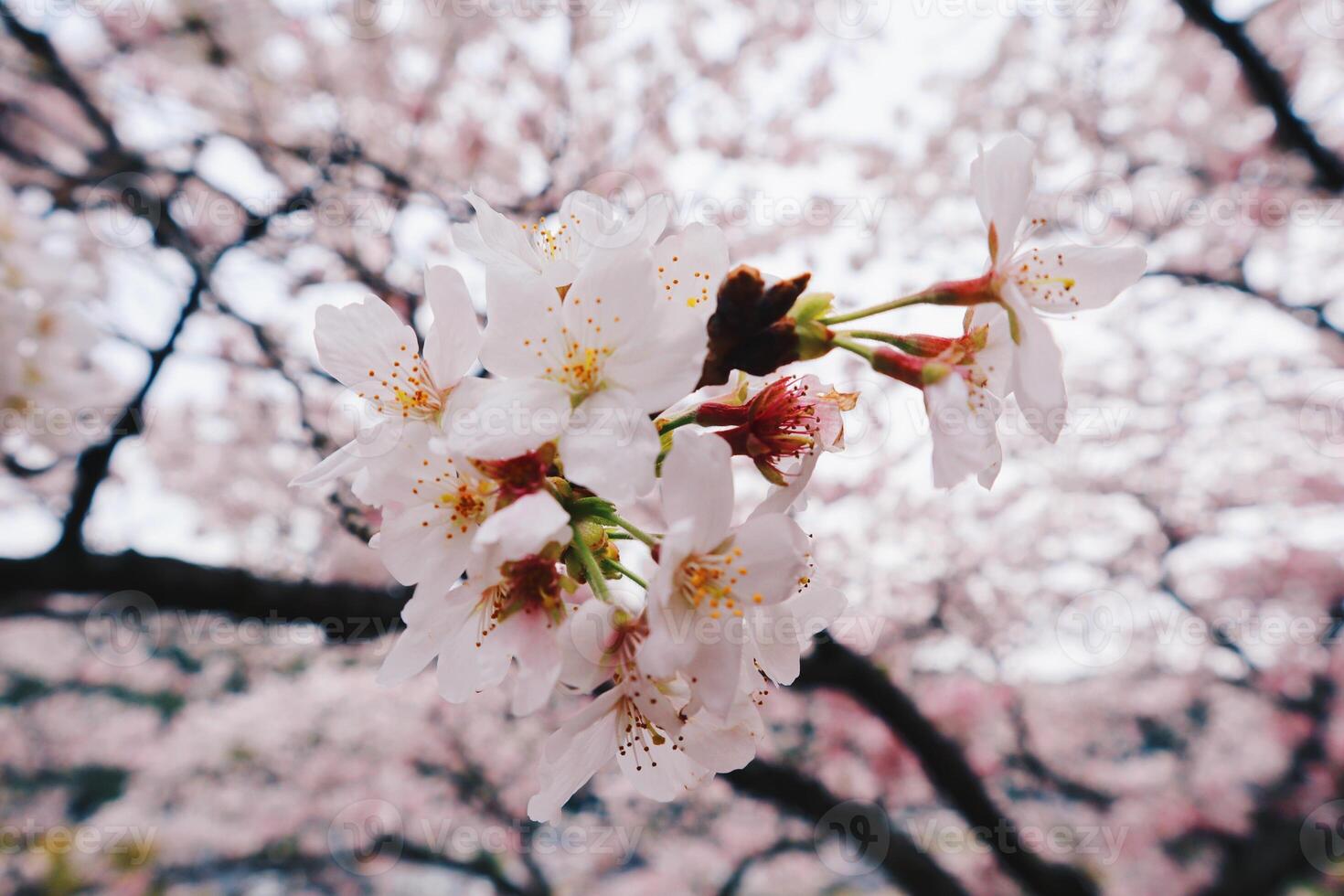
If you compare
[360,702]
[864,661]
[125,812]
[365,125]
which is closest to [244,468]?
[360,702]

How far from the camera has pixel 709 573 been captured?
757 millimetres

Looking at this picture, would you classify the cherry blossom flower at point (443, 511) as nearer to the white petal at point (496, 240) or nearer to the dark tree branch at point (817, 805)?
the white petal at point (496, 240)

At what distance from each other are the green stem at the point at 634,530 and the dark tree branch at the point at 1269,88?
14.0ft

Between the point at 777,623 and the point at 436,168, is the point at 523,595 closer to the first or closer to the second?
the point at 777,623

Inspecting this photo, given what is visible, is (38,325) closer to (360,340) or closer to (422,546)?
(360,340)

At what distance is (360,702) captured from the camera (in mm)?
6395

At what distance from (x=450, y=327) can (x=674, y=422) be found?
0.96 ft

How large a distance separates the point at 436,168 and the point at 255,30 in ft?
4.56

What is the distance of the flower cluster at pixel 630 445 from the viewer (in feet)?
2.32

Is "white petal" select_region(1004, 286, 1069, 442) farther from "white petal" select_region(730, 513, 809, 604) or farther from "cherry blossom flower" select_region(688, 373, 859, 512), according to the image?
"white petal" select_region(730, 513, 809, 604)

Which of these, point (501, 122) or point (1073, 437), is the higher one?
point (501, 122)
